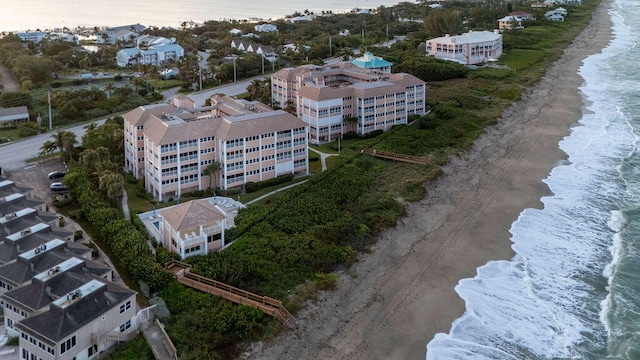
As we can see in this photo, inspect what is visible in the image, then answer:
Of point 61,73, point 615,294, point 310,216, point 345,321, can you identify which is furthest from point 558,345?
point 61,73

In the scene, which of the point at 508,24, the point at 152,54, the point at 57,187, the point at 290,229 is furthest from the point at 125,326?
the point at 508,24

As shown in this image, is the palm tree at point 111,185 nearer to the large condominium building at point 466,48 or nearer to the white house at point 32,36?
the large condominium building at point 466,48

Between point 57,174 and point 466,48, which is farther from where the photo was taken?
point 466,48

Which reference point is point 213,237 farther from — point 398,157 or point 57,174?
point 398,157

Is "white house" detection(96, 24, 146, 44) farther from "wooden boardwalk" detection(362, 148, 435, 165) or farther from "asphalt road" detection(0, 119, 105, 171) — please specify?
"wooden boardwalk" detection(362, 148, 435, 165)

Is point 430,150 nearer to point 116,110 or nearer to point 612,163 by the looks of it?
point 612,163

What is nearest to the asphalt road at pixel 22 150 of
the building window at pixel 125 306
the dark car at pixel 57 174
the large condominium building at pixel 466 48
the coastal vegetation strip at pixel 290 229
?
the dark car at pixel 57 174

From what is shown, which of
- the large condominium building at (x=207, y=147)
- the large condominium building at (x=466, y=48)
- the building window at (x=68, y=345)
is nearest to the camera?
the building window at (x=68, y=345)
